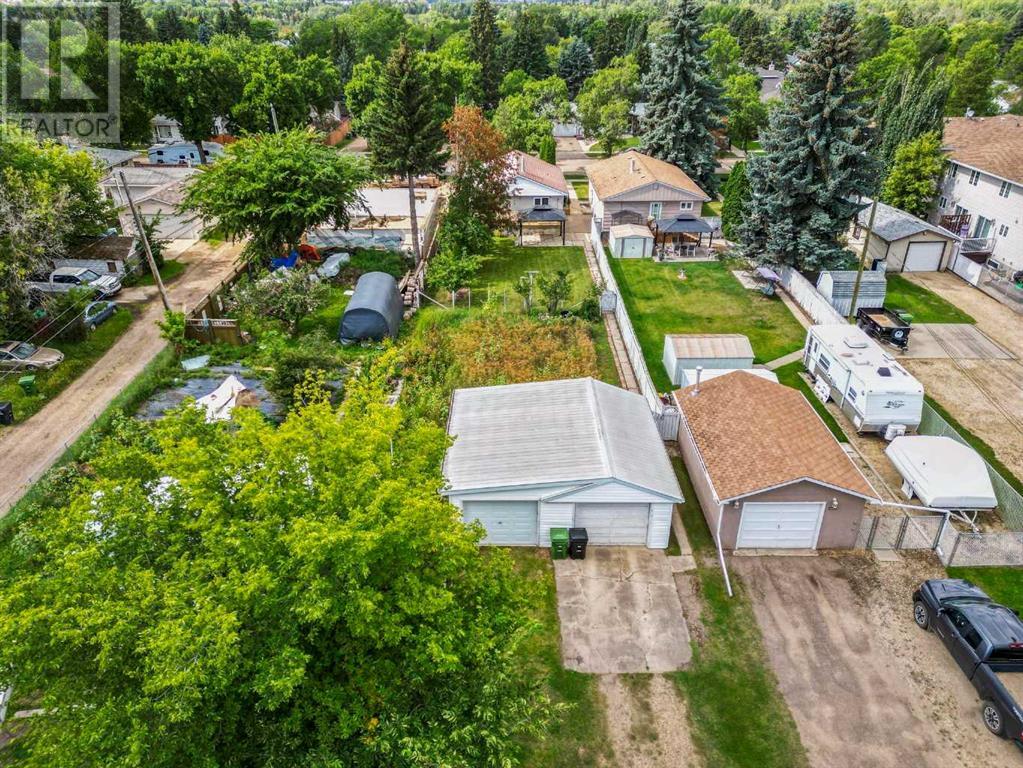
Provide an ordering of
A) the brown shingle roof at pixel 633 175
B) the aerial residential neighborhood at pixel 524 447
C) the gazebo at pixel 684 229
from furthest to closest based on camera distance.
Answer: the brown shingle roof at pixel 633 175 < the gazebo at pixel 684 229 < the aerial residential neighborhood at pixel 524 447

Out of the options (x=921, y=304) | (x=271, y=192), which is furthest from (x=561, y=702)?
(x=921, y=304)

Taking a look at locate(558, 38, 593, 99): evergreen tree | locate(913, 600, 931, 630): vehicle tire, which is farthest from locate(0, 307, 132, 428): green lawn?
locate(558, 38, 593, 99): evergreen tree

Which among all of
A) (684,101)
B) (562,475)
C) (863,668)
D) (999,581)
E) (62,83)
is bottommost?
(863,668)

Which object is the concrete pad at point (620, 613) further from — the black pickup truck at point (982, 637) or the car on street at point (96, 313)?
the car on street at point (96, 313)

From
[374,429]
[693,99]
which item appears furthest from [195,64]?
[374,429]

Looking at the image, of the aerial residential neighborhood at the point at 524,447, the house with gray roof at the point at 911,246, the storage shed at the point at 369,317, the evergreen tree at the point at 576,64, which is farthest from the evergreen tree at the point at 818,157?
the evergreen tree at the point at 576,64

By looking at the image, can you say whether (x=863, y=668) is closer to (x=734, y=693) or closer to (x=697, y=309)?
(x=734, y=693)

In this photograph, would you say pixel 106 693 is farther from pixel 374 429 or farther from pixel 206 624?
pixel 374 429
